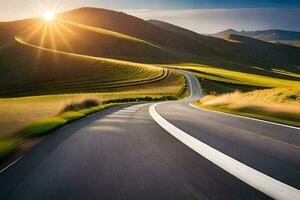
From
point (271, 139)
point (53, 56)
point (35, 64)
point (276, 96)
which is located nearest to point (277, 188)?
Answer: point (271, 139)

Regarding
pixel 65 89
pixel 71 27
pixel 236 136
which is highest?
pixel 71 27

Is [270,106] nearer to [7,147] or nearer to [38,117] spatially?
[7,147]

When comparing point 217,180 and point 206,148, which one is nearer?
point 217,180

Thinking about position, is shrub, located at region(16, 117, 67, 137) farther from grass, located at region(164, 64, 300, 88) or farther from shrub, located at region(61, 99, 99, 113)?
grass, located at region(164, 64, 300, 88)

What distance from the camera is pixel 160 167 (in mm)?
6906

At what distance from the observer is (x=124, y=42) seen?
175750 mm

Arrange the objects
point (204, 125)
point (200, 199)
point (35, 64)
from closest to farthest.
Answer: point (200, 199)
point (204, 125)
point (35, 64)

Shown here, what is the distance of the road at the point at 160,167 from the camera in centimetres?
540

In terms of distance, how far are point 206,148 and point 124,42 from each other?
557ft

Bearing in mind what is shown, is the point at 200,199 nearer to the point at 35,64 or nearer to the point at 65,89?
the point at 65,89

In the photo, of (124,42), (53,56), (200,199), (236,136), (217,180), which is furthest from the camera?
(124,42)

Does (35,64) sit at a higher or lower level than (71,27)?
lower

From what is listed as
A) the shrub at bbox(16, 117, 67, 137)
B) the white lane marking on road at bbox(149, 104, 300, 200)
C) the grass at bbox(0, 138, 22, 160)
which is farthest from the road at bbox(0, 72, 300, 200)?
the shrub at bbox(16, 117, 67, 137)

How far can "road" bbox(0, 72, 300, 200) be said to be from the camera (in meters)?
5.40
